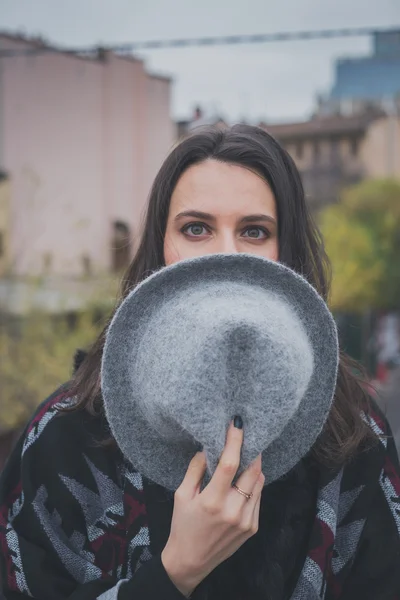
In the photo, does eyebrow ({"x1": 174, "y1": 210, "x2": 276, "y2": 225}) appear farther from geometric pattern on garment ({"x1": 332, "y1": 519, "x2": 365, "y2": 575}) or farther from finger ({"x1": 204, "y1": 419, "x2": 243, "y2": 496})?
geometric pattern on garment ({"x1": 332, "y1": 519, "x2": 365, "y2": 575})

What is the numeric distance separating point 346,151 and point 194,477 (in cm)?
2598

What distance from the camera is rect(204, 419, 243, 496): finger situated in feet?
3.03

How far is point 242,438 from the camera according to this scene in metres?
0.94

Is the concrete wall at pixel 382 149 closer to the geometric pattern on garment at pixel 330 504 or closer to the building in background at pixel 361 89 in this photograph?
the building in background at pixel 361 89

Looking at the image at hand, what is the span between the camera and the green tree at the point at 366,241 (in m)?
23.8

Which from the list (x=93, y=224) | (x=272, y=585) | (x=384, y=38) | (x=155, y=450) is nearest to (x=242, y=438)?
(x=155, y=450)

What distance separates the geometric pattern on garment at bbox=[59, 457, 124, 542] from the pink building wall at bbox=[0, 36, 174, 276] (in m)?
11.0

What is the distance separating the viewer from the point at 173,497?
1221 millimetres

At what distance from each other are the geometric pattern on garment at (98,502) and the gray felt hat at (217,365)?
223 mm

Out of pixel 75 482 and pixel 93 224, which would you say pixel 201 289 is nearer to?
pixel 75 482

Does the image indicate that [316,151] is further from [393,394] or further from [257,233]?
[257,233]

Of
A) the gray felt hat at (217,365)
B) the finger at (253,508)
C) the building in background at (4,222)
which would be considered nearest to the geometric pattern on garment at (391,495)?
the gray felt hat at (217,365)

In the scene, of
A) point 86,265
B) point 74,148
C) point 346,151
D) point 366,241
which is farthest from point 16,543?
point 346,151

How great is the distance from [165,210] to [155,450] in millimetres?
481
